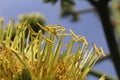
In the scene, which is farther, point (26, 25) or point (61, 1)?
point (61, 1)

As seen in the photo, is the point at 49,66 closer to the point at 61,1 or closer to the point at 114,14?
the point at 61,1

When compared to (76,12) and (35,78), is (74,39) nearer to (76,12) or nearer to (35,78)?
(35,78)

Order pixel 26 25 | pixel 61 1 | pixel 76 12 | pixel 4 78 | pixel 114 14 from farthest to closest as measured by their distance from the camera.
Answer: pixel 76 12 → pixel 114 14 → pixel 61 1 → pixel 26 25 → pixel 4 78

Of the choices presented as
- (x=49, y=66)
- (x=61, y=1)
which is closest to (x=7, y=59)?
(x=49, y=66)

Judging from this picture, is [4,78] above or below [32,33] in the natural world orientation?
below

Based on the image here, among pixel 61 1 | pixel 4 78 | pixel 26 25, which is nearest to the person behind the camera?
pixel 4 78

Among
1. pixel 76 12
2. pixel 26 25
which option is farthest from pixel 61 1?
pixel 76 12
